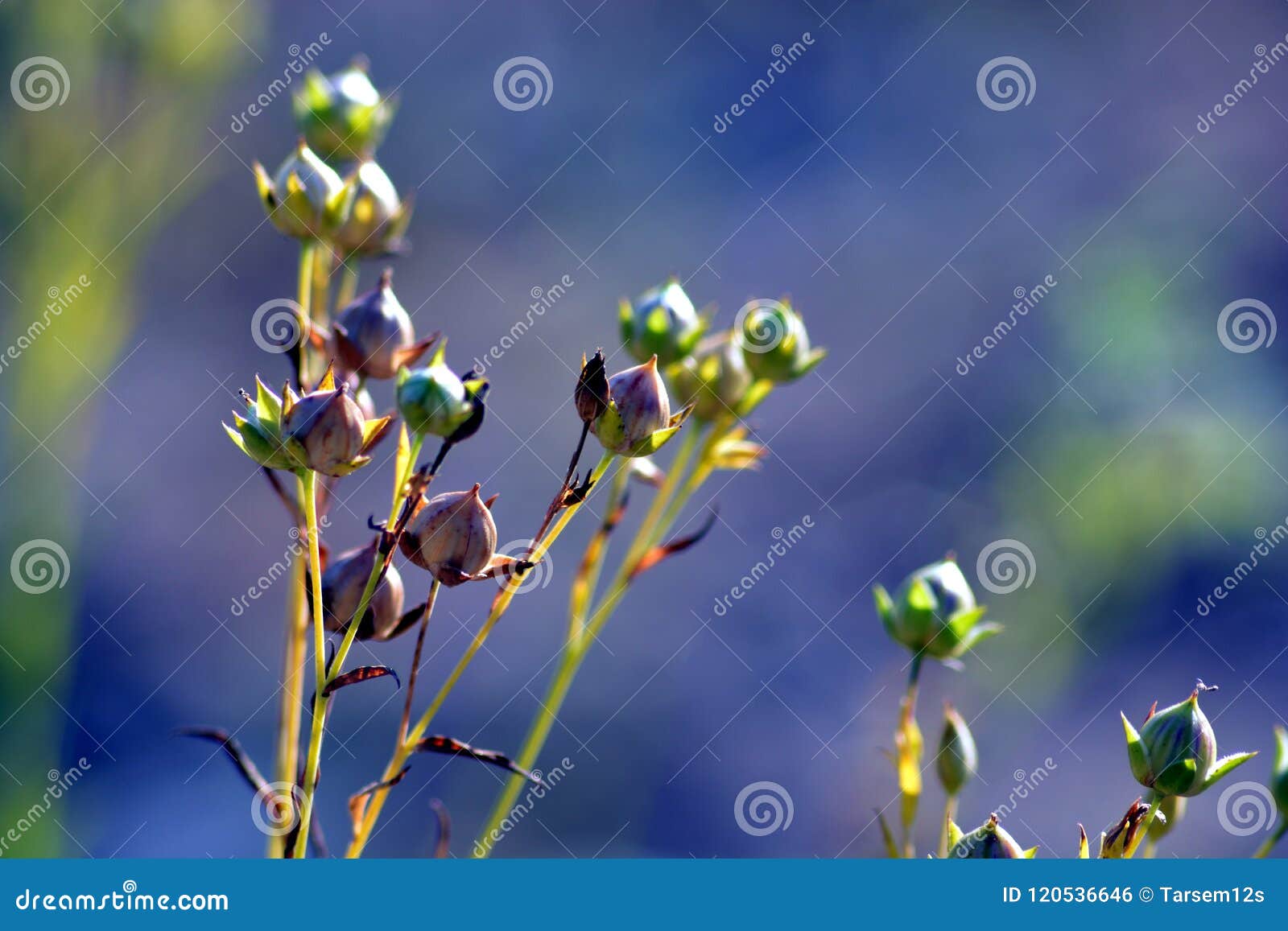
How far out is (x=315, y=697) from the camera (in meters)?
0.61

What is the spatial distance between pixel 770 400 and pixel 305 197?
2.06m

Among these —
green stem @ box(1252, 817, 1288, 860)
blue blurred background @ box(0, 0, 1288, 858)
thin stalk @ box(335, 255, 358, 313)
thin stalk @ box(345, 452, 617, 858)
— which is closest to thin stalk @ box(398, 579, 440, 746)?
thin stalk @ box(345, 452, 617, 858)

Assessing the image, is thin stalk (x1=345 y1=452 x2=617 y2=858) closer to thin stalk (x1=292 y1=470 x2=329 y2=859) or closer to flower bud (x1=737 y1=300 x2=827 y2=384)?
thin stalk (x1=292 y1=470 x2=329 y2=859)

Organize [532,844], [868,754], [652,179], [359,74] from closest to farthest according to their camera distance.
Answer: [359,74]
[532,844]
[868,754]
[652,179]

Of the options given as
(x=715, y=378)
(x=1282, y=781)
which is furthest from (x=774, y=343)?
(x=1282, y=781)

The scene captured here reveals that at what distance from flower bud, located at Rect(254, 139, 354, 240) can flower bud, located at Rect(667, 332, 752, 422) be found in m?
0.27

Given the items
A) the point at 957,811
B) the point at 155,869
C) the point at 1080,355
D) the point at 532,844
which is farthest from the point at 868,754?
the point at 155,869

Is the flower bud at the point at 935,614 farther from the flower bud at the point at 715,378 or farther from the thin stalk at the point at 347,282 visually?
the thin stalk at the point at 347,282

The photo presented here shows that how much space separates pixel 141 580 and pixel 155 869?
2.00 m

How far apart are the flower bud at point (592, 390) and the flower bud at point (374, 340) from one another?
0.12 metres

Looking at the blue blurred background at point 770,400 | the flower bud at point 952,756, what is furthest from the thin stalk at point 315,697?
the blue blurred background at point 770,400

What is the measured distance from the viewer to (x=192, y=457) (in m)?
2.79

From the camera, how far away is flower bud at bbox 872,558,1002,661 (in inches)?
31.9

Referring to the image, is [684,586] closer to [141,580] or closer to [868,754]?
[868,754]
